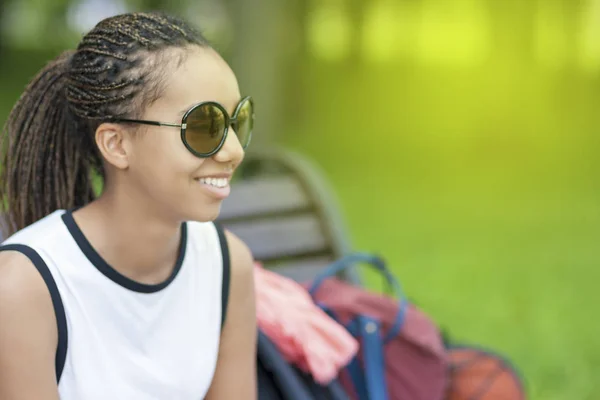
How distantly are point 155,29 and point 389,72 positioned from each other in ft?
32.4

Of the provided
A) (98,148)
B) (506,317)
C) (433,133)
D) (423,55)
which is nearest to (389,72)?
A: (423,55)

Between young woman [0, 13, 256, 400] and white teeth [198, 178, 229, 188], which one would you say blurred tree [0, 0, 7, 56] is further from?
white teeth [198, 178, 229, 188]

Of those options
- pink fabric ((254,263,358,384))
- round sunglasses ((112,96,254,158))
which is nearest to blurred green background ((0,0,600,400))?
pink fabric ((254,263,358,384))

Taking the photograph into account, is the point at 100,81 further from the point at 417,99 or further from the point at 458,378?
the point at 417,99

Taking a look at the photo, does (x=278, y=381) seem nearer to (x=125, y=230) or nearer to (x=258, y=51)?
(x=125, y=230)

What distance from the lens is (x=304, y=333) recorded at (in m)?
2.13

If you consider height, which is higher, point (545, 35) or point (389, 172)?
point (545, 35)

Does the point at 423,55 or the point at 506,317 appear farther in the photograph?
the point at 423,55

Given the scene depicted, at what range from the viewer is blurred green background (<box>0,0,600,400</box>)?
4.77 m

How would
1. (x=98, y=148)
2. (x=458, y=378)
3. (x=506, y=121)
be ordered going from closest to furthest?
1. (x=98, y=148)
2. (x=458, y=378)
3. (x=506, y=121)

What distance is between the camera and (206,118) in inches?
57.2

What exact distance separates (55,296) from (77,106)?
0.35 m

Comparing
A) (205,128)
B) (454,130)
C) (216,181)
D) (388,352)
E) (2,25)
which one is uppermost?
(2,25)

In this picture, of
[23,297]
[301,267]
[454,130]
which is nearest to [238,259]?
[23,297]
